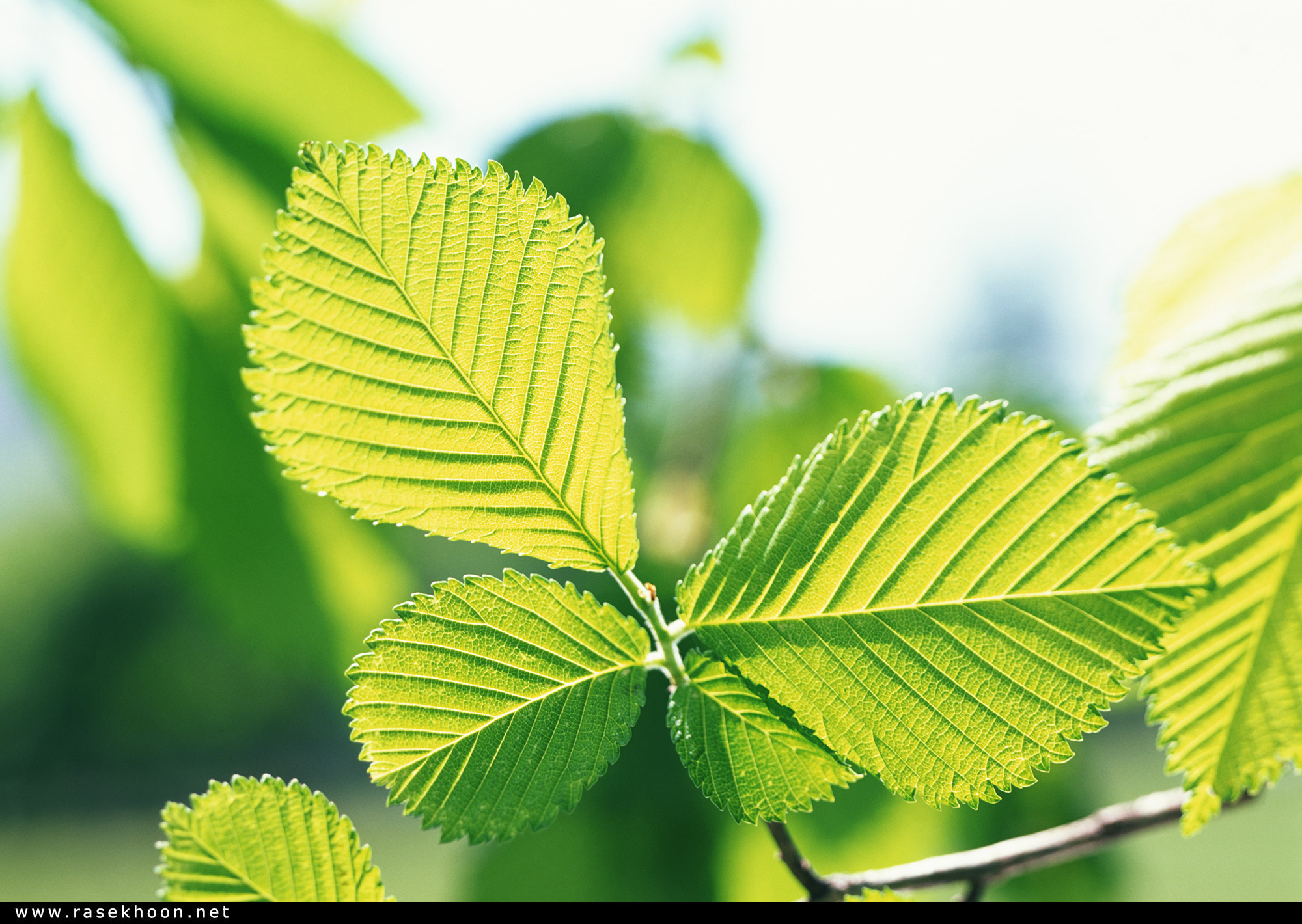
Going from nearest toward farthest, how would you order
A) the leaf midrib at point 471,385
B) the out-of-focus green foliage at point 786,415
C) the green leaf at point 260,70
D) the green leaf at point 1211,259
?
1. the leaf midrib at point 471,385
2. the green leaf at point 1211,259
3. the green leaf at point 260,70
4. the out-of-focus green foliage at point 786,415

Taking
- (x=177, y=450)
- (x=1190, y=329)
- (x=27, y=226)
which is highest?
(x=27, y=226)

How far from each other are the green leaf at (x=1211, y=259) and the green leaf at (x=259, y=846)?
321mm

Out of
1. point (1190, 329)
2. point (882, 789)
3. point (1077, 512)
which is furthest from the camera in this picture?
point (882, 789)

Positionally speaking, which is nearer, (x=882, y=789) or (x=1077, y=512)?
(x=1077, y=512)

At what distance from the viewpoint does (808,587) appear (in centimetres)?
20

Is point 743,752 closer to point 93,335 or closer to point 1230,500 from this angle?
point 1230,500

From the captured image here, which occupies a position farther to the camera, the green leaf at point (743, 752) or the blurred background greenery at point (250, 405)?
the blurred background greenery at point (250, 405)

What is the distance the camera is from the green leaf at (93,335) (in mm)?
683

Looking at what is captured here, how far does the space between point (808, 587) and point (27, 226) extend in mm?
718

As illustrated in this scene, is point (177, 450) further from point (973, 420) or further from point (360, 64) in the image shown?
point (973, 420)

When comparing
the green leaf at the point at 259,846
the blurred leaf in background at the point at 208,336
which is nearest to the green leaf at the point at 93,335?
the blurred leaf in background at the point at 208,336

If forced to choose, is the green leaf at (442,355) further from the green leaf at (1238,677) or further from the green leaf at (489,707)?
the green leaf at (1238,677)
